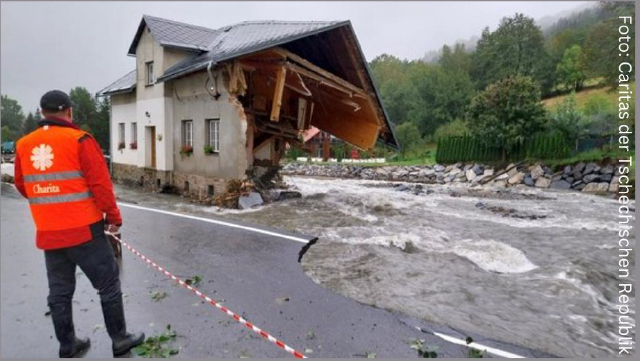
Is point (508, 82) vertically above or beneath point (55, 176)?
above

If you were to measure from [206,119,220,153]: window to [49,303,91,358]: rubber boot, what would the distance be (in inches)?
396

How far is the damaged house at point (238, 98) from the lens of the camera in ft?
40.0

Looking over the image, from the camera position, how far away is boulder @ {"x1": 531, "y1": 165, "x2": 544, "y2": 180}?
67.3ft

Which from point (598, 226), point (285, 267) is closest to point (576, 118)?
point (598, 226)

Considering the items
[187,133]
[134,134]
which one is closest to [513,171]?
[187,133]

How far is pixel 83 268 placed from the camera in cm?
356

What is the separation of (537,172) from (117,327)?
21.2 m

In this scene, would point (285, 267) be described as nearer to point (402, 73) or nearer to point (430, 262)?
point (430, 262)

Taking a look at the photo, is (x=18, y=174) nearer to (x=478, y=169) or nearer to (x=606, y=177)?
(x=606, y=177)

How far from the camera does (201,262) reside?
261 inches

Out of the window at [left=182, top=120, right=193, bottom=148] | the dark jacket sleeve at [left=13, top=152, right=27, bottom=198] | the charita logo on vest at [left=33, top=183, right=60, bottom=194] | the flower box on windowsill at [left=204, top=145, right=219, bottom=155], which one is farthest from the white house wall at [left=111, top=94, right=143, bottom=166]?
the charita logo on vest at [left=33, top=183, right=60, bottom=194]

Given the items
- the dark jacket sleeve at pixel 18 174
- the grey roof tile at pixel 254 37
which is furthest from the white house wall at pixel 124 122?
the dark jacket sleeve at pixel 18 174

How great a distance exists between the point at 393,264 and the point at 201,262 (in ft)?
10.2

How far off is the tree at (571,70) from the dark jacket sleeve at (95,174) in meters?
51.3
